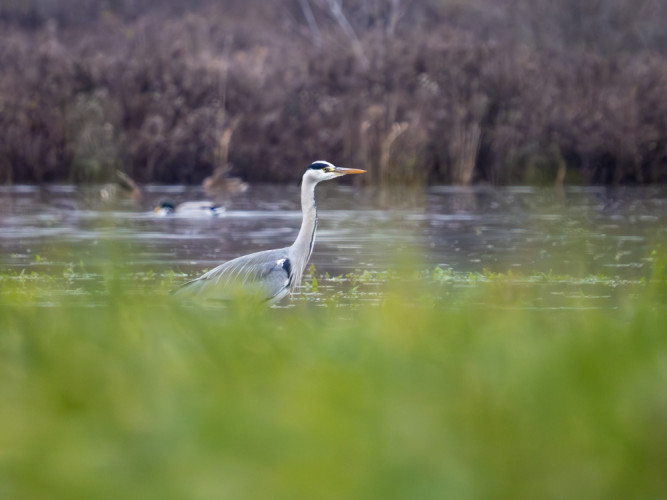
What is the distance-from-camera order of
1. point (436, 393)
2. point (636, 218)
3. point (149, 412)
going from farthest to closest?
point (636, 218), point (436, 393), point (149, 412)

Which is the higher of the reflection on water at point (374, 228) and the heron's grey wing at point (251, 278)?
the heron's grey wing at point (251, 278)

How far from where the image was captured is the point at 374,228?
1639cm

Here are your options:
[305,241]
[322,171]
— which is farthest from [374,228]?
[305,241]

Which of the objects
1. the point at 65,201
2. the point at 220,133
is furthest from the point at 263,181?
the point at 65,201

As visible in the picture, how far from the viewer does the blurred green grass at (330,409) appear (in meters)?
2.59

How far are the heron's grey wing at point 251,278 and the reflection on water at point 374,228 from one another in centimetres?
93

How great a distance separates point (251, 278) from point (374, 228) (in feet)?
28.2

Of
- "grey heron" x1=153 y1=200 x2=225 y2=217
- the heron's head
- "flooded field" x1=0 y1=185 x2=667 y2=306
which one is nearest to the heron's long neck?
the heron's head

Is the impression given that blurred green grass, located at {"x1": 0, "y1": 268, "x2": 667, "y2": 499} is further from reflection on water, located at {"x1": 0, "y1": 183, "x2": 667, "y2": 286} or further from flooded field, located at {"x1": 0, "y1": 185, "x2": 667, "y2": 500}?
reflection on water, located at {"x1": 0, "y1": 183, "x2": 667, "y2": 286}

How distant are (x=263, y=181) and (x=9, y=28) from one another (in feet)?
Result: 71.9

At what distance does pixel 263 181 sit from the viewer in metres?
26.2

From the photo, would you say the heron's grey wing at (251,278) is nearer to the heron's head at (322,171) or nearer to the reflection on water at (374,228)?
the reflection on water at (374,228)

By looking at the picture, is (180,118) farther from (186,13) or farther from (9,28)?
(186,13)

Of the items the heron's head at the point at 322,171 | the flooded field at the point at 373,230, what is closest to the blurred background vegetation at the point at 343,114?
the flooded field at the point at 373,230
